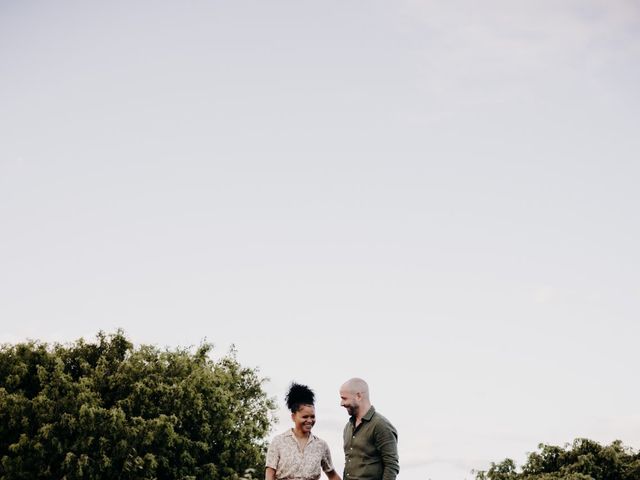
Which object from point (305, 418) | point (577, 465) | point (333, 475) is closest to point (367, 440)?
point (305, 418)

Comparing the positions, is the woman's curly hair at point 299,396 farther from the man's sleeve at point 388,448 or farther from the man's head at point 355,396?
the man's sleeve at point 388,448

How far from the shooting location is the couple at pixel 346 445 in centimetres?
775

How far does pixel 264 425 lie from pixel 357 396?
43.5 m

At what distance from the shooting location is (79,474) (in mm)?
36062

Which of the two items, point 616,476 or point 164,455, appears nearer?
point 164,455

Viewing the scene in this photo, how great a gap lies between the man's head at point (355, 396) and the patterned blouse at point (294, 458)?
0.69 meters

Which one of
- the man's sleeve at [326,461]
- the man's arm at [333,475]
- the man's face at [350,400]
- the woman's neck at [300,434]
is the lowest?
the man's arm at [333,475]

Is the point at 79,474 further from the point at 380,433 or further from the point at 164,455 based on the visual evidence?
the point at 380,433

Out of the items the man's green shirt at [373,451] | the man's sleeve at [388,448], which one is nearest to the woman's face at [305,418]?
the man's green shirt at [373,451]

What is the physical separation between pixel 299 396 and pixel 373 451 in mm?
1000

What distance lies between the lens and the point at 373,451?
7805 mm

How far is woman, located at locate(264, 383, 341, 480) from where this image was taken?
26.5ft

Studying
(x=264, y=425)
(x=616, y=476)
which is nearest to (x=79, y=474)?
(x=264, y=425)

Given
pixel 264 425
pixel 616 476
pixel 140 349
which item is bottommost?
pixel 616 476
